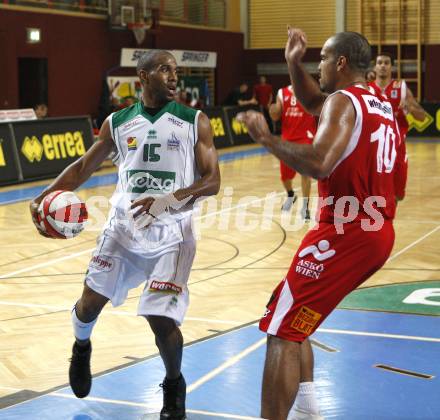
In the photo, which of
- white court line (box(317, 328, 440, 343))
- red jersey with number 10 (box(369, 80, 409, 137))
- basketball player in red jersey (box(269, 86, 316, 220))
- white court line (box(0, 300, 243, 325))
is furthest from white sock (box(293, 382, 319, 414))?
basketball player in red jersey (box(269, 86, 316, 220))

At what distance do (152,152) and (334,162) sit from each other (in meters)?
1.40

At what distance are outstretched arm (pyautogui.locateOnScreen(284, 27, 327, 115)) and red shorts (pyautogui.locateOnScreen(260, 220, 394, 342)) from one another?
104 cm

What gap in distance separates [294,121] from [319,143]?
9.19m

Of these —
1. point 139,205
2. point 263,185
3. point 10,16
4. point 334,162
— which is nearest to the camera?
point 334,162

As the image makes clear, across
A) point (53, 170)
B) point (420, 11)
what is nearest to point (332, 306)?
point (53, 170)

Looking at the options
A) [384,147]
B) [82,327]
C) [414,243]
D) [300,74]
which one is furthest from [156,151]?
[414,243]

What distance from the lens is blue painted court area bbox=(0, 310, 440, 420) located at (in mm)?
5090

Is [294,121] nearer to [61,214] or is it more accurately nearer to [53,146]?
[53,146]

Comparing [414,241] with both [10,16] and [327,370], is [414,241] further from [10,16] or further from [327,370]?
[10,16]

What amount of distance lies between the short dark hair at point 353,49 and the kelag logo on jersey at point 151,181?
127 cm

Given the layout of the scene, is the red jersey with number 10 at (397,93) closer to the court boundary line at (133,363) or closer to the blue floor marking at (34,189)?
the court boundary line at (133,363)

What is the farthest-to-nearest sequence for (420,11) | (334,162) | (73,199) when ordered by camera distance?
(420,11) < (73,199) < (334,162)

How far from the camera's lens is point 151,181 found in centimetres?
502

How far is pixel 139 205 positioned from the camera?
4762 mm
